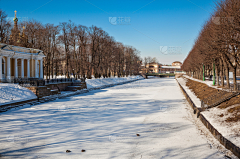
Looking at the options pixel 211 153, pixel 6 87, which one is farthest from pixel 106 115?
pixel 6 87

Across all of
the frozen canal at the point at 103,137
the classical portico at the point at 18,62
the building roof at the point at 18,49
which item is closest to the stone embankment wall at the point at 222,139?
the frozen canal at the point at 103,137

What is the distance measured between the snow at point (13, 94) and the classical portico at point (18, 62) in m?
3.94

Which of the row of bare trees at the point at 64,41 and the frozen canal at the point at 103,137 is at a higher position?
the row of bare trees at the point at 64,41

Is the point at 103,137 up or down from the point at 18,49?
down

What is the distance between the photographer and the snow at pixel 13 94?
18.0 metres

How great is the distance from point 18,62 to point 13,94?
13850 millimetres

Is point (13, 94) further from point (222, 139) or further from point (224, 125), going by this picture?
point (222, 139)

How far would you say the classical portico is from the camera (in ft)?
86.6

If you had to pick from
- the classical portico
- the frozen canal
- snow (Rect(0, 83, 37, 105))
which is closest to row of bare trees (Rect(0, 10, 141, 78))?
the classical portico

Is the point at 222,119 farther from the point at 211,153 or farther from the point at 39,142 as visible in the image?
the point at 39,142

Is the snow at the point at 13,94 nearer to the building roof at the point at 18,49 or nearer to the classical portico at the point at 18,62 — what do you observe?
the classical portico at the point at 18,62

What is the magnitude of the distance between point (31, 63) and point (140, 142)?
96.8 ft

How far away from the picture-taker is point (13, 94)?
19391mm

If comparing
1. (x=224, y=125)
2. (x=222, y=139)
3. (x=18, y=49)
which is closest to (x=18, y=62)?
(x=18, y=49)
